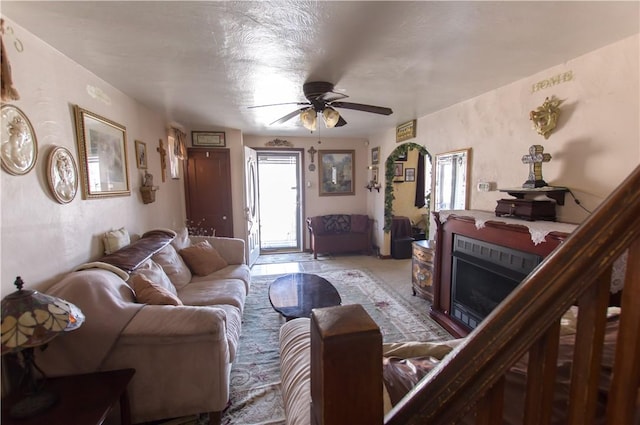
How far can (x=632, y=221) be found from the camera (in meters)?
0.42

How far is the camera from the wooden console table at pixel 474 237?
1896 millimetres

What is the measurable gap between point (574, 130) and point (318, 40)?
197 centimetres

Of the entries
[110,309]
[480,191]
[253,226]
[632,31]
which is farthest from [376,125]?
[110,309]

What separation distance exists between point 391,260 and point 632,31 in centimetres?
406

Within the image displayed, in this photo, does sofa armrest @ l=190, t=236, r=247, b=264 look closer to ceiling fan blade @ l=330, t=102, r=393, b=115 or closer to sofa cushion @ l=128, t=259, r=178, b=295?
sofa cushion @ l=128, t=259, r=178, b=295

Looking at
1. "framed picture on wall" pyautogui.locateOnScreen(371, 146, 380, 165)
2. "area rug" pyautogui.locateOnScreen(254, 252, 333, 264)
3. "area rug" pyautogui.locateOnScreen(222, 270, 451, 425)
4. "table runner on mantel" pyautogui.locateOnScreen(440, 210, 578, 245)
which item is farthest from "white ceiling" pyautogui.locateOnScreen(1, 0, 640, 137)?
"area rug" pyautogui.locateOnScreen(254, 252, 333, 264)

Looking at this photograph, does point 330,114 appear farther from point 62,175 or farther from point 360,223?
point 360,223

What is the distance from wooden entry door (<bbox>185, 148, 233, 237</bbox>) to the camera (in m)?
4.64

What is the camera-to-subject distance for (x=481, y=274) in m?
2.52

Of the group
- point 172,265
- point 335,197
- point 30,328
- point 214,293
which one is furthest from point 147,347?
point 335,197

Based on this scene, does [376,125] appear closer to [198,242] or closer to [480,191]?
[480,191]

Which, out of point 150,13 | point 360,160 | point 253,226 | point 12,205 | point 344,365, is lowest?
point 253,226

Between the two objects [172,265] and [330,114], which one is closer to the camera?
[330,114]

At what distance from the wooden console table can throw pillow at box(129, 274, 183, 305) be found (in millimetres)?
2441
